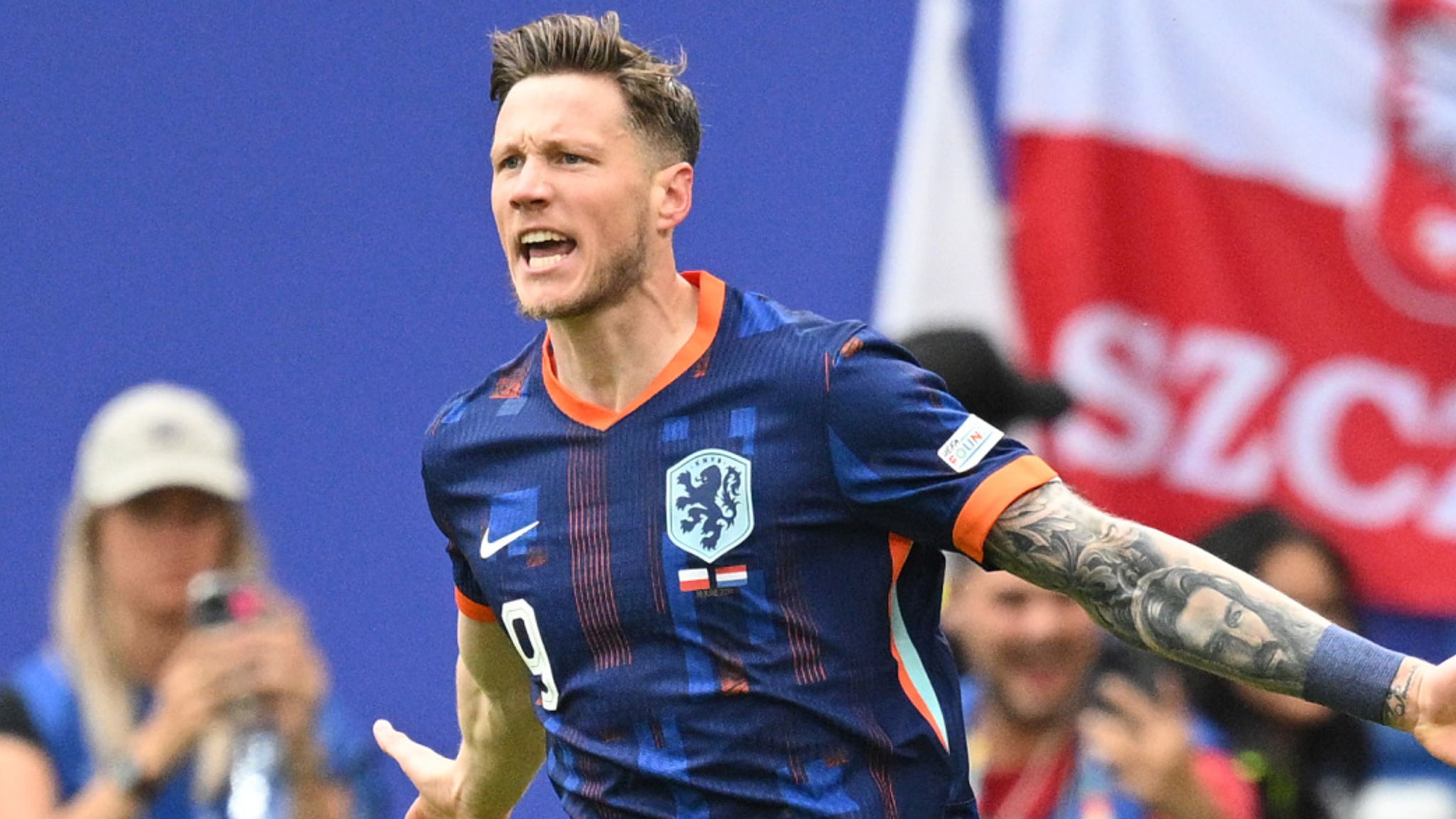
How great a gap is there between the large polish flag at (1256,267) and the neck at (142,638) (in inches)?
96.2

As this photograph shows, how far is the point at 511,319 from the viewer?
591cm

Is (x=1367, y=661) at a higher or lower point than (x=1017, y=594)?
higher

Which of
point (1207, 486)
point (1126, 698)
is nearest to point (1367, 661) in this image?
point (1126, 698)

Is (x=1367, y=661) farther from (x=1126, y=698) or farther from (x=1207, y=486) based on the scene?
(x=1207, y=486)

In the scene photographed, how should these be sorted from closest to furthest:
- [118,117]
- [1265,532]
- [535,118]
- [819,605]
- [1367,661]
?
[1367,661] < [819,605] < [535,118] < [1265,532] < [118,117]

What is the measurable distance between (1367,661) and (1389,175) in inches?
147

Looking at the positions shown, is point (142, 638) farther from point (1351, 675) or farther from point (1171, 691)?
point (1351, 675)

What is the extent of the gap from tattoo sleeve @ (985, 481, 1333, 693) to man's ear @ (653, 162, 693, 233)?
2.27 feet

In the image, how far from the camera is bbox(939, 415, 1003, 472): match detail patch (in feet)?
8.96

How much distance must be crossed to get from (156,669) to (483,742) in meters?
1.67

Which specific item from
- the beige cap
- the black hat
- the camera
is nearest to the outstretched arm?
the camera

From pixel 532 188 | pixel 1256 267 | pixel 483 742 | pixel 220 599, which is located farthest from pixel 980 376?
pixel 532 188

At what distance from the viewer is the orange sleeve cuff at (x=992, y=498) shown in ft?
8.89

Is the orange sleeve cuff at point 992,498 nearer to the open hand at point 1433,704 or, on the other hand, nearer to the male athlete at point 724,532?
the male athlete at point 724,532
